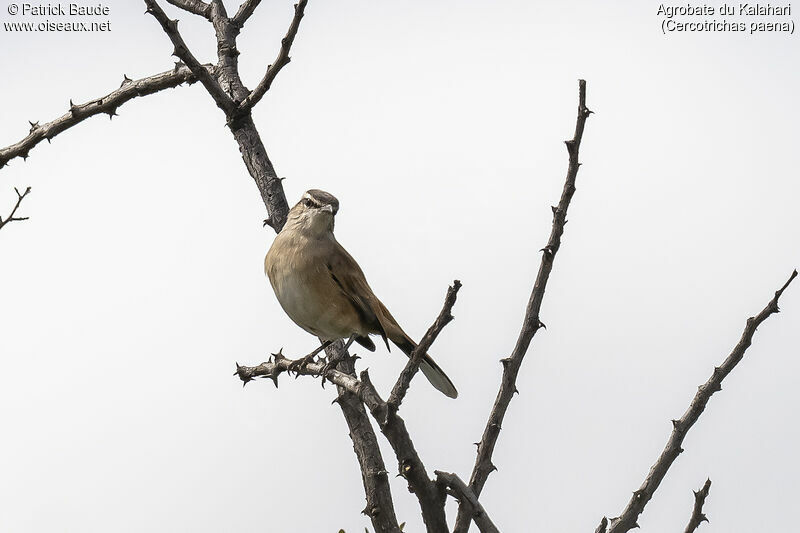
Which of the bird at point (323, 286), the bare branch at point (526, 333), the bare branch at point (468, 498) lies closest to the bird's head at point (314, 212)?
the bird at point (323, 286)

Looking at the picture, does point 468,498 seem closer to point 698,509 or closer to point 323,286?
point 698,509

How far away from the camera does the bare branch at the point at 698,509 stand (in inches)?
185

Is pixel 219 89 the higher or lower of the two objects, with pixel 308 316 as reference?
higher

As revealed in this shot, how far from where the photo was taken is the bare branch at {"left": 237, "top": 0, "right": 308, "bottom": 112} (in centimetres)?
677

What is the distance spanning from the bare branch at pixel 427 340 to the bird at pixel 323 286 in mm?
2518

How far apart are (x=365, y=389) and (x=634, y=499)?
4.48 ft

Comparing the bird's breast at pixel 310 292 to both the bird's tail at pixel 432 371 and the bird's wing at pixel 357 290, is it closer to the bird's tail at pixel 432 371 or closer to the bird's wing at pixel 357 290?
the bird's wing at pixel 357 290

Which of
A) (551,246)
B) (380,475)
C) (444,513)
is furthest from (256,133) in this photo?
(444,513)

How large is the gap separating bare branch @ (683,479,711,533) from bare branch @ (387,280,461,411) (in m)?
1.47

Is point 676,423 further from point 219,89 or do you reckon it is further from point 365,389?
point 219,89

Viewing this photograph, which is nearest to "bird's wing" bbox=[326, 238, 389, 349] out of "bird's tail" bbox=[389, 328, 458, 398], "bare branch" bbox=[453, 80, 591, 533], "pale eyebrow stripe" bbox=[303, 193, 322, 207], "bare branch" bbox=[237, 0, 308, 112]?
"bird's tail" bbox=[389, 328, 458, 398]

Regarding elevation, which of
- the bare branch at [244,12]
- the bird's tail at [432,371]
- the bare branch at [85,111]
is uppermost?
the bare branch at [244,12]

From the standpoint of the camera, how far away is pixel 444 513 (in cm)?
450

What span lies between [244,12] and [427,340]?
202 inches
